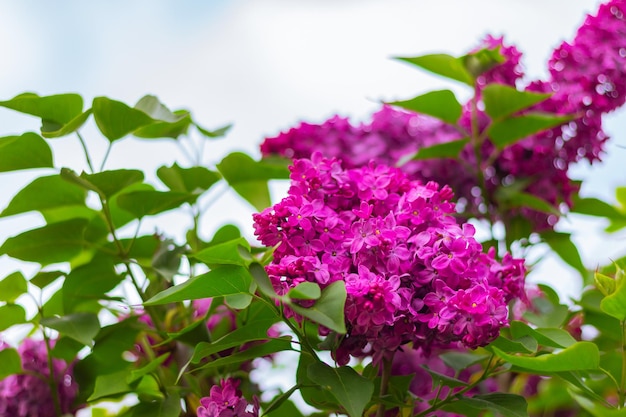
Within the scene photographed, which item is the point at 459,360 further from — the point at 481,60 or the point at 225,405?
the point at 481,60

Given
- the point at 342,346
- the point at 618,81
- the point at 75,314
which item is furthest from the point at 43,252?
the point at 618,81

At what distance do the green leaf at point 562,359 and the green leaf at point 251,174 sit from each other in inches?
13.9

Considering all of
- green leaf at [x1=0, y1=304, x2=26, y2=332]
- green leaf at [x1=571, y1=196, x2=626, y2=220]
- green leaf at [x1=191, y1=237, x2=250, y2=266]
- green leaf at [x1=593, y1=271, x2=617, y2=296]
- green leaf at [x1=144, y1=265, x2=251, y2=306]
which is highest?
green leaf at [x1=191, y1=237, x2=250, y2=266]

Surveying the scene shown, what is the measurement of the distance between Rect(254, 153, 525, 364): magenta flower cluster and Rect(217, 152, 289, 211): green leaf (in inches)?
A: 7.8

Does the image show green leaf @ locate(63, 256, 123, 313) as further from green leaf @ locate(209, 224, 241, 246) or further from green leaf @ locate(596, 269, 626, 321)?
green leaf @ locate(596, 269, 626, 321)

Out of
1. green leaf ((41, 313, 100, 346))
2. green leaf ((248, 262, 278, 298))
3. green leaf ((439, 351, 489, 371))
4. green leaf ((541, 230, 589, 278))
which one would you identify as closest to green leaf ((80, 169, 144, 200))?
green leaf ((41, 313, 100, 346))

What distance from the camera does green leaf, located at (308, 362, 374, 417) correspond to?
54 centimetres

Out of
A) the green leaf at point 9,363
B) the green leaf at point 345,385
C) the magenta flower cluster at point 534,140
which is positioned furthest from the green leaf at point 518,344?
the green leaf at point 9,363

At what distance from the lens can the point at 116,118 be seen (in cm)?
72

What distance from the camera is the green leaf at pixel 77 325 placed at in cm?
72

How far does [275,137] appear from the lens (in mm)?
1065

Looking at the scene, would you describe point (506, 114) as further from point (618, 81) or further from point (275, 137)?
point (275, 137)

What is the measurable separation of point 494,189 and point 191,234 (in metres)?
0.40

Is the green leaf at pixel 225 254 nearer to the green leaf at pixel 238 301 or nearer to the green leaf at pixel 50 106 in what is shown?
the green leaf at pixel 238 301
